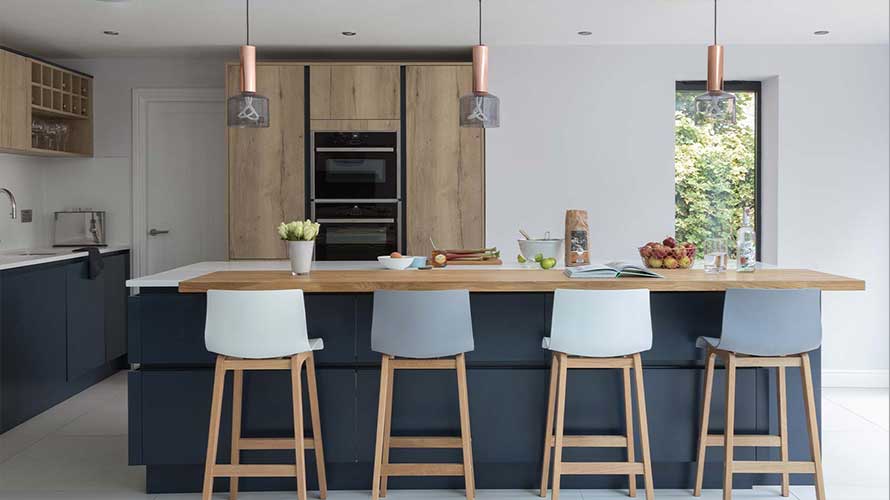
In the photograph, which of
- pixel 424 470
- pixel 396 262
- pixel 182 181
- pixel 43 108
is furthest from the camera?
pixel 182 181

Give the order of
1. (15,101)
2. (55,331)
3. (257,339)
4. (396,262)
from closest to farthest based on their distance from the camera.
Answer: (257,339) < (396,262) < (55,331) < (15,101)

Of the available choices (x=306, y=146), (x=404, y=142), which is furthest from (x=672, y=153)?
(x=306, y=146)

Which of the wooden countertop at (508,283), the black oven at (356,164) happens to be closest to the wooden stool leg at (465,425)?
the wooden countertop at (508,283)

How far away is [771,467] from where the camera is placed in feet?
11.4

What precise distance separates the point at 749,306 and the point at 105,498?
281 centimetres

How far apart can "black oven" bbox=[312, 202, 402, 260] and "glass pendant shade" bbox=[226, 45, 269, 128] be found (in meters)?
2.36

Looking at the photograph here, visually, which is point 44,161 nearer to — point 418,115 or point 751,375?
point 418,115

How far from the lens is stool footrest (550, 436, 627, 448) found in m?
3.49

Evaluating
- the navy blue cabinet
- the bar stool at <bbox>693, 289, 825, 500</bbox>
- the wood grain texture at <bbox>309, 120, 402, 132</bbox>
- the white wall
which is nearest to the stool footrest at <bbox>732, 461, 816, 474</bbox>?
the bar stool at <bbox>693, 289, 825, 500</bbox>

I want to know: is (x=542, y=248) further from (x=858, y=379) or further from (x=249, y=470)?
(x=858, y=379)

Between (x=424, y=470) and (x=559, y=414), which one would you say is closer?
(x=559, y=414)

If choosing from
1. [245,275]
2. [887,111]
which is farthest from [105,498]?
[887,111]

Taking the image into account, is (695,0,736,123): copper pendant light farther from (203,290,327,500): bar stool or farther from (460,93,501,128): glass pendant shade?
(203,290,327,500): bar stool

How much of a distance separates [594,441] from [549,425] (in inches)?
7.6
